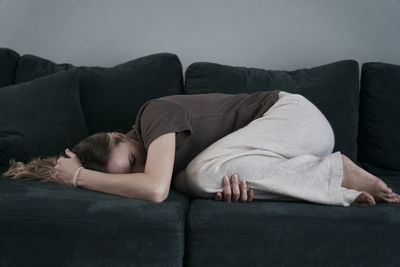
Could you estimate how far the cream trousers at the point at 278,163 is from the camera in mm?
1236

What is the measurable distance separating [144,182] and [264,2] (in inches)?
61.3

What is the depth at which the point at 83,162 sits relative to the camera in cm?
142

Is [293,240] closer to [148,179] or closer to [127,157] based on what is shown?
[148,179]

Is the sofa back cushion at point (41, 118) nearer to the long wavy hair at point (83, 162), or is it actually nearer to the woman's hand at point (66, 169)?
the long wavy hair at point (83, 162)

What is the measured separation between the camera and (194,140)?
1486 mm

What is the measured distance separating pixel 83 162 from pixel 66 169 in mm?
65

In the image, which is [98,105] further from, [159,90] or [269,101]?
[269,101]

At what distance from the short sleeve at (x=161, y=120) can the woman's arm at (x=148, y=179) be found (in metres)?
0.03

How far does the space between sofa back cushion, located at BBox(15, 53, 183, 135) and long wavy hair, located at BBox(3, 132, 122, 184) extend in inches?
18.2

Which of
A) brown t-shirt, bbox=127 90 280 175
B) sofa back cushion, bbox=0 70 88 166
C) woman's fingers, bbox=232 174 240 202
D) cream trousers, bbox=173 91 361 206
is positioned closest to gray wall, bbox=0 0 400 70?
sofa back cushion, bbox=0 70 88 166

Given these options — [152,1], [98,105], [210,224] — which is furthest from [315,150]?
[152,1]

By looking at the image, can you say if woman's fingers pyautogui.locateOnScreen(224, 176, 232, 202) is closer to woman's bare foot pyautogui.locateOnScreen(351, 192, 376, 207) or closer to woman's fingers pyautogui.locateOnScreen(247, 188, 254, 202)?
woman's fingers pyautogui.locateOnScreen(247, 188, 254, 202)

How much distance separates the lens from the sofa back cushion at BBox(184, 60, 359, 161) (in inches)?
74.2

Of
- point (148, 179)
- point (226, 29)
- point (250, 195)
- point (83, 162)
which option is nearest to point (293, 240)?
point (250, 195)
